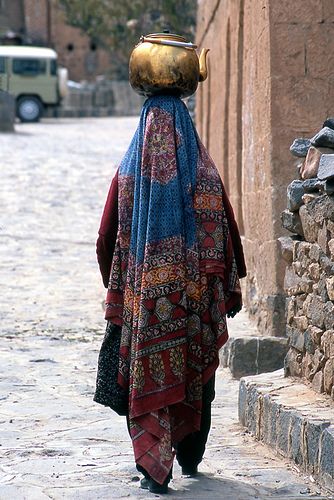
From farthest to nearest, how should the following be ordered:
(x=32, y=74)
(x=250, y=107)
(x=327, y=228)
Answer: (x=32, y=74) < (x=250, y=107) < (x=327, y=228)

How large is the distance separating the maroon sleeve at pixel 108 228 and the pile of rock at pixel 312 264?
2.89 feet

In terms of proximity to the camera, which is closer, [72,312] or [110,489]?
[110,489]

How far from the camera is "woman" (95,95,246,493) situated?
4.52m

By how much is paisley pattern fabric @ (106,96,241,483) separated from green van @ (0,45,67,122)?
3067 centimetres

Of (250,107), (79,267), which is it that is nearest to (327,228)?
(250,107)

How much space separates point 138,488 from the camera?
467cm

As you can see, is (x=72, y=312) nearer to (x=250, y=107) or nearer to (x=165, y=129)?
(x=250, y=107)

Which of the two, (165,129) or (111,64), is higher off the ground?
(111,64)

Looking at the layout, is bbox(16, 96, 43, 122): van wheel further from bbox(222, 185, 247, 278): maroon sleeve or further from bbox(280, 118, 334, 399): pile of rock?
bbox(222, 185, 247, 278): maroon sleeve

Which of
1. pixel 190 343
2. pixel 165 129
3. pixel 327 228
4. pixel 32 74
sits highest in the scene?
pixel 32 74

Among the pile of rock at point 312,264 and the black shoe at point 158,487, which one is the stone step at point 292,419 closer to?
the pile of rock at point 312,264

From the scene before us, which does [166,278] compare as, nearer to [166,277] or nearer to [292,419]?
[166,277]

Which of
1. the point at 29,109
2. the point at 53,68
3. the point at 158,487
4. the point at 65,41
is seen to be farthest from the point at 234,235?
the point at 65,41

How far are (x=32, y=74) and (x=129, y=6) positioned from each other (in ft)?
15.8
